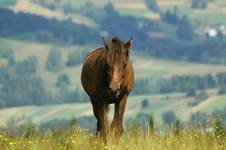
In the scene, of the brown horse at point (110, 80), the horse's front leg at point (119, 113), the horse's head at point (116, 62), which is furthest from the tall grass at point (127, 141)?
the horse's head at point (116, 62)

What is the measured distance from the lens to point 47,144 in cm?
1228

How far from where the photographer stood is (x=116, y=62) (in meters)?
13.9

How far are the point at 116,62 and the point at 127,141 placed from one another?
1.53 m

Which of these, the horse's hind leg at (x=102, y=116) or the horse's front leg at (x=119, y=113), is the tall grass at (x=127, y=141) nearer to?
the horse's front leg at (x=119, y=113)

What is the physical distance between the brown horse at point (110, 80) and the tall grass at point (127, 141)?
60 centimetres

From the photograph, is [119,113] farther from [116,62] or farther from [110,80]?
[116,62]

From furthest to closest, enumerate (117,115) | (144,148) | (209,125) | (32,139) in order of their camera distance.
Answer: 1. (117,115)
2. (209,125)
3. (32,139)
4. (144,148)

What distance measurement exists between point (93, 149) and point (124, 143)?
0.80m

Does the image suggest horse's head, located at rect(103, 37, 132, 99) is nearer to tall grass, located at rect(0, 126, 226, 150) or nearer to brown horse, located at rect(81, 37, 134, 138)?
brown horse, located at rect(81, 37, 134, 138)

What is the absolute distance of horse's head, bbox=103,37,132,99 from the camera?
1389 cm

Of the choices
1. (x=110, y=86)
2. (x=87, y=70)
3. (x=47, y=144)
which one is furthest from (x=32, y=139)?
(x=87, y=70)

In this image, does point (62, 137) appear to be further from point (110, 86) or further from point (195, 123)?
point (195, 123)

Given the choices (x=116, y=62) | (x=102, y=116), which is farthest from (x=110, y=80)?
(x=102, y=116)

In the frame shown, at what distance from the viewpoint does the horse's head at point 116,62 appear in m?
13.9
